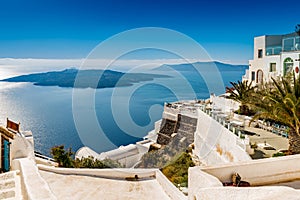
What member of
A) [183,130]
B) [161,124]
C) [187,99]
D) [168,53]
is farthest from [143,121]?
[168,53]

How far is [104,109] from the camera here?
77.9ft

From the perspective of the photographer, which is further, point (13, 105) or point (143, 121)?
point (13, 105)

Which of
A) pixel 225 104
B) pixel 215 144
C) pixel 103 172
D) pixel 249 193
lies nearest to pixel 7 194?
pixel 103 172

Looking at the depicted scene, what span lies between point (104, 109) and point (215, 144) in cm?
1247

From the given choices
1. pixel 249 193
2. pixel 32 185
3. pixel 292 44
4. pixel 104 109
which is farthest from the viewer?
pixel 104 109

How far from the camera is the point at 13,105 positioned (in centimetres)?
3719

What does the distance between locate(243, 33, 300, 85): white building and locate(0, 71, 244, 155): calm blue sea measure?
7.07 feet

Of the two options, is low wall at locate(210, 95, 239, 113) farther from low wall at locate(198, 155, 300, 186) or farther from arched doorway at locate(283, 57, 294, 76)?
low wall at locate(198, 155, 300, 186)

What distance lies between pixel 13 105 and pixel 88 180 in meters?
35.4

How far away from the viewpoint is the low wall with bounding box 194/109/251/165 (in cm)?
1118

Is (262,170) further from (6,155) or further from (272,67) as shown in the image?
(272,67)

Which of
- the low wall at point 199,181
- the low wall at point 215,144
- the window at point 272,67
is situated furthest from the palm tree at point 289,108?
the window at point 272,67

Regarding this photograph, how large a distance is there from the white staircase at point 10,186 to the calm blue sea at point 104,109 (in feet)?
11.3

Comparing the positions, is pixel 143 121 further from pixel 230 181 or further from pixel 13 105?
pixel 13 105
